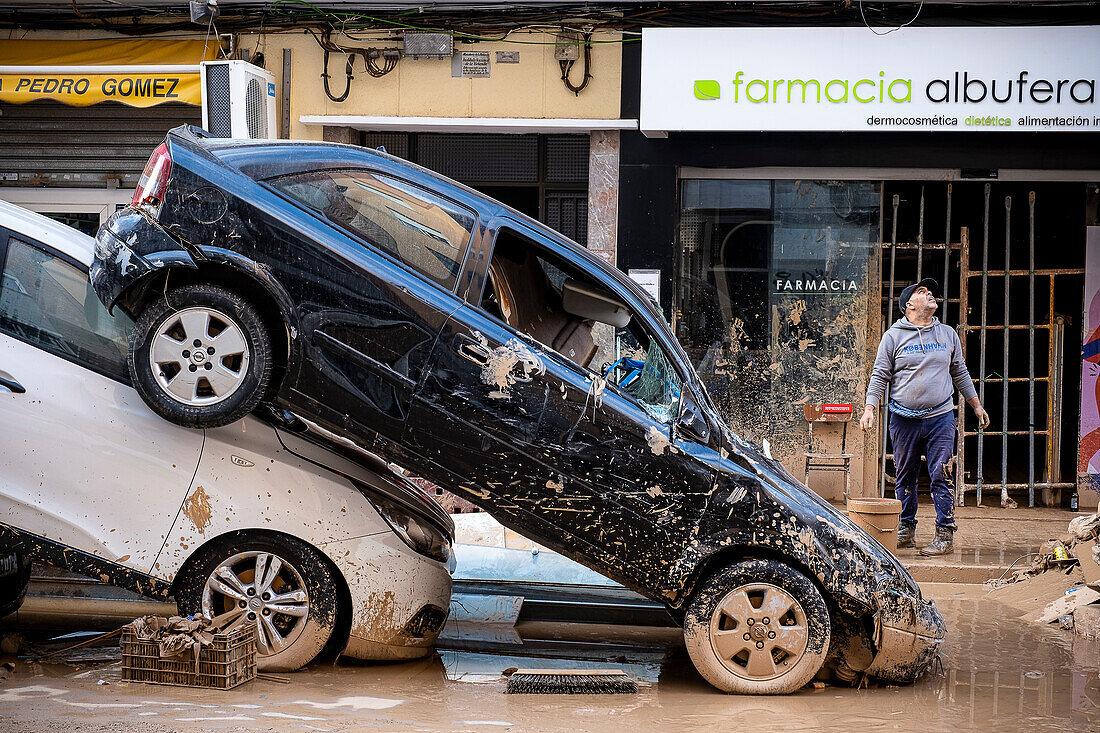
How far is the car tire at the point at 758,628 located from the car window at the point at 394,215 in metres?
1.97

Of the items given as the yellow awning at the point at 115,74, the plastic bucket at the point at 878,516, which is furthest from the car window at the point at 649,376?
the yellow awning at the point at 115,74

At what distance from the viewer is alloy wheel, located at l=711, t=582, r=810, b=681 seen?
5.18 metres

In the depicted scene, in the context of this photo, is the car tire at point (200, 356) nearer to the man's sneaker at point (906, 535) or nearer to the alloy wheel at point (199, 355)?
the alloy wheel at point (199, 355)

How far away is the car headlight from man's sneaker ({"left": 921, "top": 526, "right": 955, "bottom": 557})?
4.49m

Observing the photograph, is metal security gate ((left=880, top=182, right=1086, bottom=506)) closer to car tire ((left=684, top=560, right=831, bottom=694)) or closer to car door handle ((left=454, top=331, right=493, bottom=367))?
car tire ((left=684, top=560, right=831, bottom=694))

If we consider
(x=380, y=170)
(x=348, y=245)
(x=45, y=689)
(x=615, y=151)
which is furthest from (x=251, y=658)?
(x=615, y=151)

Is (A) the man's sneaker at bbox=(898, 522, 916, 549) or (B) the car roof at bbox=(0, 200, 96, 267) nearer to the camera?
(B) the car roof at bbox=(0, 200, 96, 267)

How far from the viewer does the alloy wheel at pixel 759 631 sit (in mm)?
5176

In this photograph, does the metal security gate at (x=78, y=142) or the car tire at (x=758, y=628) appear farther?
the metal security gate at (x=78, y=142)

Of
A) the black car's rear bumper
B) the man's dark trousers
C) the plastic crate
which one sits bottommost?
the plastic crate

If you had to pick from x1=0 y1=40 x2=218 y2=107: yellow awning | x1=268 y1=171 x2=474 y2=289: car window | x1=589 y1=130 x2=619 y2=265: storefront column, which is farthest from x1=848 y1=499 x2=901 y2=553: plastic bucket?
x1=0 y1=40 x2=218 y2=107: yellow awning

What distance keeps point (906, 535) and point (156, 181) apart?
6334 mm

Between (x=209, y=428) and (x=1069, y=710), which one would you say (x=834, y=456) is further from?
(x=209, y=428)

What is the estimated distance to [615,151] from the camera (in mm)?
10203
